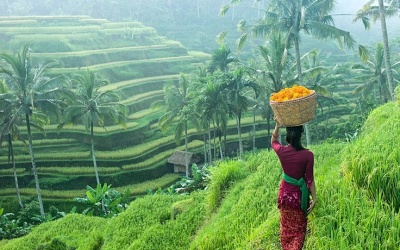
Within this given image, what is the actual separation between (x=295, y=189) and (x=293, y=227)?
1.26 feet

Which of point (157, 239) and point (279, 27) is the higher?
point (279, 27)

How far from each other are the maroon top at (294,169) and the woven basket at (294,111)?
0.86 ft

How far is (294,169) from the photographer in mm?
3490

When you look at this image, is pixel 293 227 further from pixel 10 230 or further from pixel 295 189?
pixel 10 230

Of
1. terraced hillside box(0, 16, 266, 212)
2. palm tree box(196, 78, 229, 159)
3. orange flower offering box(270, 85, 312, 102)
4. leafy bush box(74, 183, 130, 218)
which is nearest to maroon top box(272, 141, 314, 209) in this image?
orange flower offering box(270, 85, 312, 102)

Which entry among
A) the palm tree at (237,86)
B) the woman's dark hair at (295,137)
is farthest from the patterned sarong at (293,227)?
the palm tree at (237,86)

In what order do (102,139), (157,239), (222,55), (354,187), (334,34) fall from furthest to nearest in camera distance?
(102,139)
(222,55)
(334,34)
(157,239)
(354,187)

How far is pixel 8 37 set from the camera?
38250mm

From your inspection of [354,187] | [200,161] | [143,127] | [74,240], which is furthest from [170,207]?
[143,127]

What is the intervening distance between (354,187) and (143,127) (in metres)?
24.7

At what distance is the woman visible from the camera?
3453 millimetres

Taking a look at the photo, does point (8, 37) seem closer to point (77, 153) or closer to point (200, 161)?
point (77, 153)

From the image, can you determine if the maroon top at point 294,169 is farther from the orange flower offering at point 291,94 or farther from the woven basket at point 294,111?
the orange flower offering at point 291,94

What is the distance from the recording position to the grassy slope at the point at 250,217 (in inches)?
128
